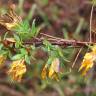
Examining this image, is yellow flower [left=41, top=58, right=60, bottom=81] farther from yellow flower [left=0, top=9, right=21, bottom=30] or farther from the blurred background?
the blurred background

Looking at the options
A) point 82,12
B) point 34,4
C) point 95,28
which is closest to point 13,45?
point 95,28

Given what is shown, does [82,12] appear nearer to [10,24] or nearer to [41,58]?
[41,58]

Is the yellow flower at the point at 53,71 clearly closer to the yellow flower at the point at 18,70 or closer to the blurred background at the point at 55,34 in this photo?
the yellow flower at the point at 18,70

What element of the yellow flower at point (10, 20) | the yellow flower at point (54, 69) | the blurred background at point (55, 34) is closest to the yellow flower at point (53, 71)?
the yellow flower at point (54, 69)

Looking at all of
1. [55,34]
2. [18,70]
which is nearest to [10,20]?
[18,70]

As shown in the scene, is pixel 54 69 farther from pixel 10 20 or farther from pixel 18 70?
pixel 10 20

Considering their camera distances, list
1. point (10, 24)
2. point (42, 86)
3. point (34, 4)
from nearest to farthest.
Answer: point (10, 24) < point (42, 86) < point (34, 4)
